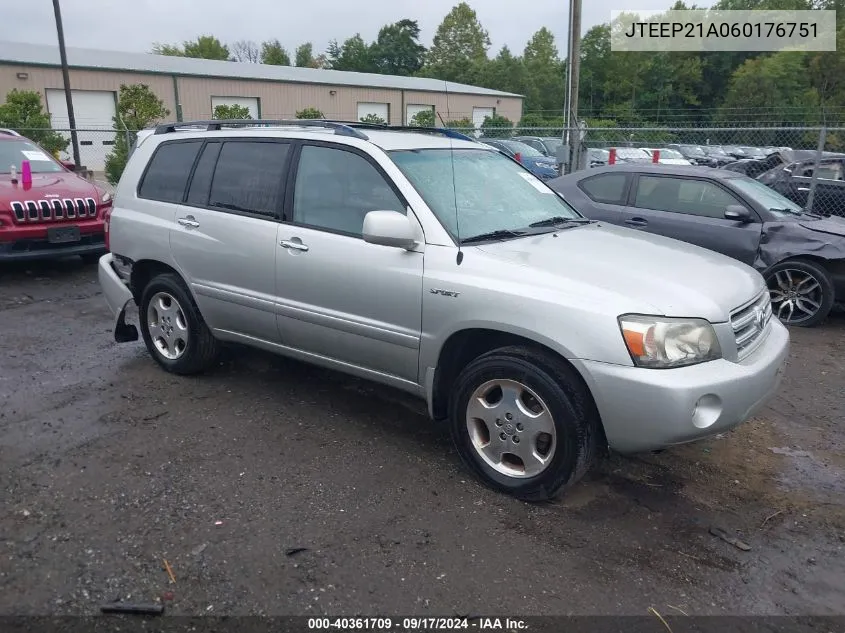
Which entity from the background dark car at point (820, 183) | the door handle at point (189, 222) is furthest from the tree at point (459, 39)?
the door handle at point (189, 222)

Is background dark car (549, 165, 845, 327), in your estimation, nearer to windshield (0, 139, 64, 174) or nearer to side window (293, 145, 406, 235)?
side window (293, 145, 406, 235)

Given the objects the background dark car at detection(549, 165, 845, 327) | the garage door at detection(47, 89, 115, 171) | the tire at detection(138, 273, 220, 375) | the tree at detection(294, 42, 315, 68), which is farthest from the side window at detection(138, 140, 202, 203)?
the tree at detection(294, 42, 315, 68)

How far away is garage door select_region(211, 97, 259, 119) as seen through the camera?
31.8 metres

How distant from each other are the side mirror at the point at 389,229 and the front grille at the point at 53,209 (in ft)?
20.6

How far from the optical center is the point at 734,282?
12.3ft

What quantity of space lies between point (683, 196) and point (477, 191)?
4.33 metres

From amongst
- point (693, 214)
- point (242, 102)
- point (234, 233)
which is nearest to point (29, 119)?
point (242, 102)

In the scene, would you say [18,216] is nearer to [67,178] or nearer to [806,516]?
[67,178]

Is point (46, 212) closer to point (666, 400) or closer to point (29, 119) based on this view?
point (666, 400)

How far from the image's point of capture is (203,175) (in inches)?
197

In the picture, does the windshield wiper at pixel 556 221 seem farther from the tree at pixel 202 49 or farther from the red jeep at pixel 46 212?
the tree at pixel 202 49

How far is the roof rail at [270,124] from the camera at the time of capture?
14.3 feet

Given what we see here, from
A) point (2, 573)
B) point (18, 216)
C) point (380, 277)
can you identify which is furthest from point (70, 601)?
point (18, 216)

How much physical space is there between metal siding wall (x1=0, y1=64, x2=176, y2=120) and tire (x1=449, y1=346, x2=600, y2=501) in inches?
1076
